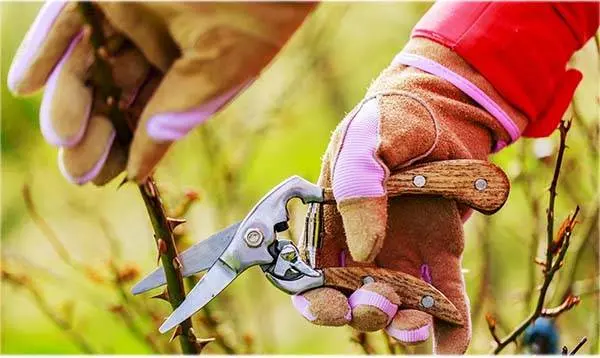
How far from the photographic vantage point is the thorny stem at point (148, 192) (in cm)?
89

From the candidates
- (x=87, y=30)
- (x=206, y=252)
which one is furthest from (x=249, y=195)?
(x=87, y=30)

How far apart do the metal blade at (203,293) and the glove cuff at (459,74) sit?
330 mm

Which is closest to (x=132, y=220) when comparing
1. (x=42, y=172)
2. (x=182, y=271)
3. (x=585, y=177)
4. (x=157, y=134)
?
(x=42, y=172)

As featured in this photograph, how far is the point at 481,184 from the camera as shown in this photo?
3.56 ft

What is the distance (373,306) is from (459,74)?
297mm

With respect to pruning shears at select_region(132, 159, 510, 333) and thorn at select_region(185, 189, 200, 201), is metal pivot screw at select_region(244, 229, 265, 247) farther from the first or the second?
→ thorn at select_region(185, 189, 200, 201)

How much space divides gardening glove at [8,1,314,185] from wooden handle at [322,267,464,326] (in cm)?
28

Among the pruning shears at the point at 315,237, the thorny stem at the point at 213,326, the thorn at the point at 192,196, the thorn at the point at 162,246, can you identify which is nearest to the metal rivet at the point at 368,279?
the pruning shears at the point at 315,237

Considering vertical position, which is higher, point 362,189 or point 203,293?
point 362,189

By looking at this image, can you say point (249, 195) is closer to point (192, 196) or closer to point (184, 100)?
point (192, 196)

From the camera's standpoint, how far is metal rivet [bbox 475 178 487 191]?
1084 mm

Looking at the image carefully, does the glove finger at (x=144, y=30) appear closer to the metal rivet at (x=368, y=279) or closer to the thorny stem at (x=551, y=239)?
the metal rivet at (x=368, y=279)

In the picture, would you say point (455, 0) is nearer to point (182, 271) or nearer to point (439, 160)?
point (439, 160)

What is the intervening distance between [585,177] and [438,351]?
1.87m
